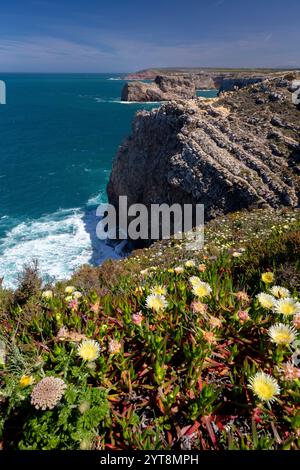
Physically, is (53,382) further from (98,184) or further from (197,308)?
(98,184)

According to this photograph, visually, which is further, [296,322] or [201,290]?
[201,290]

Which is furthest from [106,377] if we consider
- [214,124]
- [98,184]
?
[98,184]

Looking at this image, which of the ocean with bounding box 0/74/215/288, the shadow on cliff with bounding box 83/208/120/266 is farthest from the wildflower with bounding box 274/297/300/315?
the shadow on cliff with bounding box 83/208/120/266

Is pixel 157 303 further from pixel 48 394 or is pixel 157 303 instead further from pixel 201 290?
pixel 48 394

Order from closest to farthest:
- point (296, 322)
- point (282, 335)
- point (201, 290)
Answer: point (282, 335) → point (296, 322) → point (201, 290)

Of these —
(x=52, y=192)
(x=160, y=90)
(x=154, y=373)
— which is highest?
(x=160, y=90)

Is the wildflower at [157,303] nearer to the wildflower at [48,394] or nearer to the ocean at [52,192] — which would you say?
the wildflower at [48,394]

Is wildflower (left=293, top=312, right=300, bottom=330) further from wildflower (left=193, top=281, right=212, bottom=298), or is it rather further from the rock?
the rock

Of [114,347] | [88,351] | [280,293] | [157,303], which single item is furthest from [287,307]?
[88,351]
